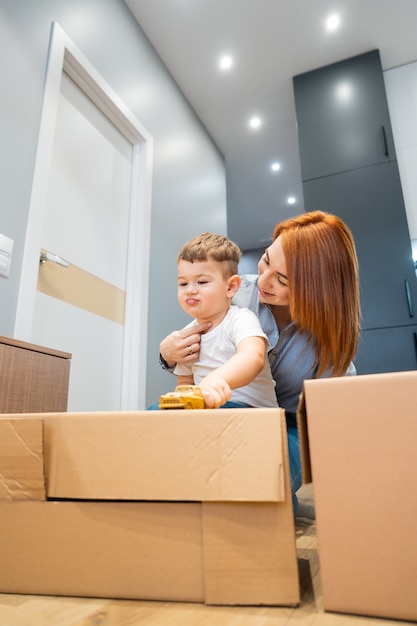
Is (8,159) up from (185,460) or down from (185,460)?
up

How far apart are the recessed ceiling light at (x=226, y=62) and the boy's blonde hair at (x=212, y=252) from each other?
1.95 meters

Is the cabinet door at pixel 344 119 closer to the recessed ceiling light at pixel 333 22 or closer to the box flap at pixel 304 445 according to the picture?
the recessed ceiling light at pixel 333 22

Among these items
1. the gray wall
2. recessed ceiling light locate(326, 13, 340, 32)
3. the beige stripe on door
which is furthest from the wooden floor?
recessed ceiling light locate(326, 13, 340, 32)

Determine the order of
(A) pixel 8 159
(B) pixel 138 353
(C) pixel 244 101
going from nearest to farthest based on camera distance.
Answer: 1. (A) pixel 8 159
2. (B) pixel 138 353
3. (C) pixel 244 101

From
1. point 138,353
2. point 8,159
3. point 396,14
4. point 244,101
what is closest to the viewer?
point 8,159

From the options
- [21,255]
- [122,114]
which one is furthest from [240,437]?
[122,114]

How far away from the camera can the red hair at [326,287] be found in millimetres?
927

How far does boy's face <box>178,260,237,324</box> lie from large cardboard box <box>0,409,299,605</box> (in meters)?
0.49

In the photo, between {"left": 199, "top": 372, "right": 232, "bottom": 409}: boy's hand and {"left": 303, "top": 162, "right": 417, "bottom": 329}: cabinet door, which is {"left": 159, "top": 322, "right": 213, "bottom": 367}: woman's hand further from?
{"left": 303, "top": 162, "right": 417, "bottom": 329}: cabinet door

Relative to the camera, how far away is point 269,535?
45 cm

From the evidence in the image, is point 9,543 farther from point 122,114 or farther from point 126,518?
point 122,114

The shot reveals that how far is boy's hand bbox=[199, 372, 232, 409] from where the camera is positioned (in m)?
0.61

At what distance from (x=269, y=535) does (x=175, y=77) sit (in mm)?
2768

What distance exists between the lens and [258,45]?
2.40 m
